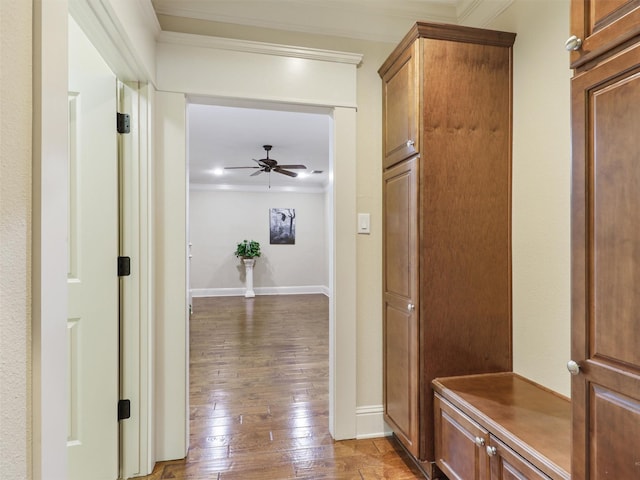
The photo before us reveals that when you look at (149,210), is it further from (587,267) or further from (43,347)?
(587,267)

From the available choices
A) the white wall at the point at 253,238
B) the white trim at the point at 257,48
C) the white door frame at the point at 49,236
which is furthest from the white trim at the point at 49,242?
the white wall at the point at 253,238

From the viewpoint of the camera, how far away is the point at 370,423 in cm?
224

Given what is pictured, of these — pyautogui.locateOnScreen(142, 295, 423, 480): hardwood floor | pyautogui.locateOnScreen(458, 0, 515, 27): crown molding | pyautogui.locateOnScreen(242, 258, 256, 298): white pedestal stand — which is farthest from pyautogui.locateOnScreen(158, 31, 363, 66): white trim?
pyautogui.locateOnScreen(242, 258, 256, 298): white pedestal stand

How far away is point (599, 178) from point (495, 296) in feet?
3.37

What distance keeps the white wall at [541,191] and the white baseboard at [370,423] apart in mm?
901

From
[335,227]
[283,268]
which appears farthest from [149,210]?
[283,268]

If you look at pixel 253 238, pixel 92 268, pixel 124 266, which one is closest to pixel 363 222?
pixel 124 266

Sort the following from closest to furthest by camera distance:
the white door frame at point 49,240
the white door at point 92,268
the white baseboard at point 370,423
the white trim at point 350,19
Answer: the white door frame at point 49,240 < the white door at point 92,268 < the white trim at point 350,19 < the white baseboard at point 370,423

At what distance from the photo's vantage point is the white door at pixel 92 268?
174 centimetres

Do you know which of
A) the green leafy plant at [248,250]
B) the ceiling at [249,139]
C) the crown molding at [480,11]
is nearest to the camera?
the crown molding at [480,11]

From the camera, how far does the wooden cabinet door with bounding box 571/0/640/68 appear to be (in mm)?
883

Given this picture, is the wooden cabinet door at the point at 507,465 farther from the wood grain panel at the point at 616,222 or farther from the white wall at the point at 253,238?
the white wall at the point at 253,238

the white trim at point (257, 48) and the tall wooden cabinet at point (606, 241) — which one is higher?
the white trim at point (257, 48)

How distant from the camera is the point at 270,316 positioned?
5824 millimetres
